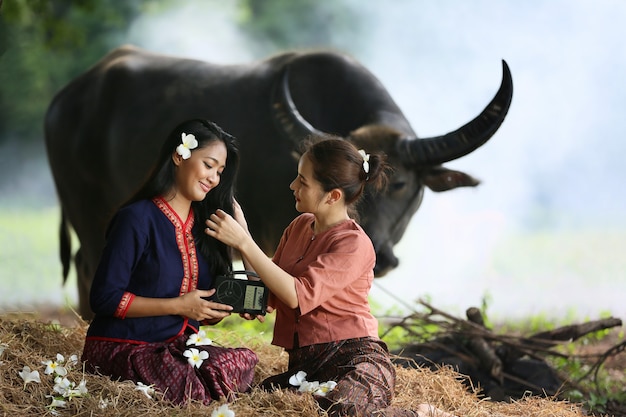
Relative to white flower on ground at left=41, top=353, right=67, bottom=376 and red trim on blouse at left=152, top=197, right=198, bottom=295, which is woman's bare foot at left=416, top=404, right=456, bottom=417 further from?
white flower on ground at left=41, top=353, right=67, bottom=376

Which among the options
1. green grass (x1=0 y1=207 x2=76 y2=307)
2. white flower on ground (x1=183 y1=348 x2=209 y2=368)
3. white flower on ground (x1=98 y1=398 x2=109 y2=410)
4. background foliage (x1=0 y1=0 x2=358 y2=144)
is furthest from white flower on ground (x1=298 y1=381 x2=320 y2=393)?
background foliage (x1=0 y1=0 x2=358 y2=144)

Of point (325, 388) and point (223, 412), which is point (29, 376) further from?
point (325, 388)

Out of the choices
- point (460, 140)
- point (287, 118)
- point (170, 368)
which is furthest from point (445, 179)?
point (170, 368)

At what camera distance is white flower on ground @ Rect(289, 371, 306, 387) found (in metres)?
2.90

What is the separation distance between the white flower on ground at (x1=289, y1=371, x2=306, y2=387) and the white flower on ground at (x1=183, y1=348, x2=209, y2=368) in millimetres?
306

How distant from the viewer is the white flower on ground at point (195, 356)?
2.82m

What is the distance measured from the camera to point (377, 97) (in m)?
5.48

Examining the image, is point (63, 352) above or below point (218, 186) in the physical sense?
below

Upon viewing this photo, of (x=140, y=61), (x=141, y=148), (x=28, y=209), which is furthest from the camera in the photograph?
(x=28, y=209)

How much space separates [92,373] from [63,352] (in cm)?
49

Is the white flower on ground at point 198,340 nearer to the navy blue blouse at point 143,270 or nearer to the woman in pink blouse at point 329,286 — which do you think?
the navy blue blouse at point 143,270

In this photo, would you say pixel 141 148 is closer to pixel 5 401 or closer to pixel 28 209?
pixel 5 401

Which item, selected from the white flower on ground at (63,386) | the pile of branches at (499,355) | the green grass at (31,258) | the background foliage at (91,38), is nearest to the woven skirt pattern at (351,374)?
the white flower on ground at (63,386)

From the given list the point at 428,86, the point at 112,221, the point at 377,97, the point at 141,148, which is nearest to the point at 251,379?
the point at 112,221
